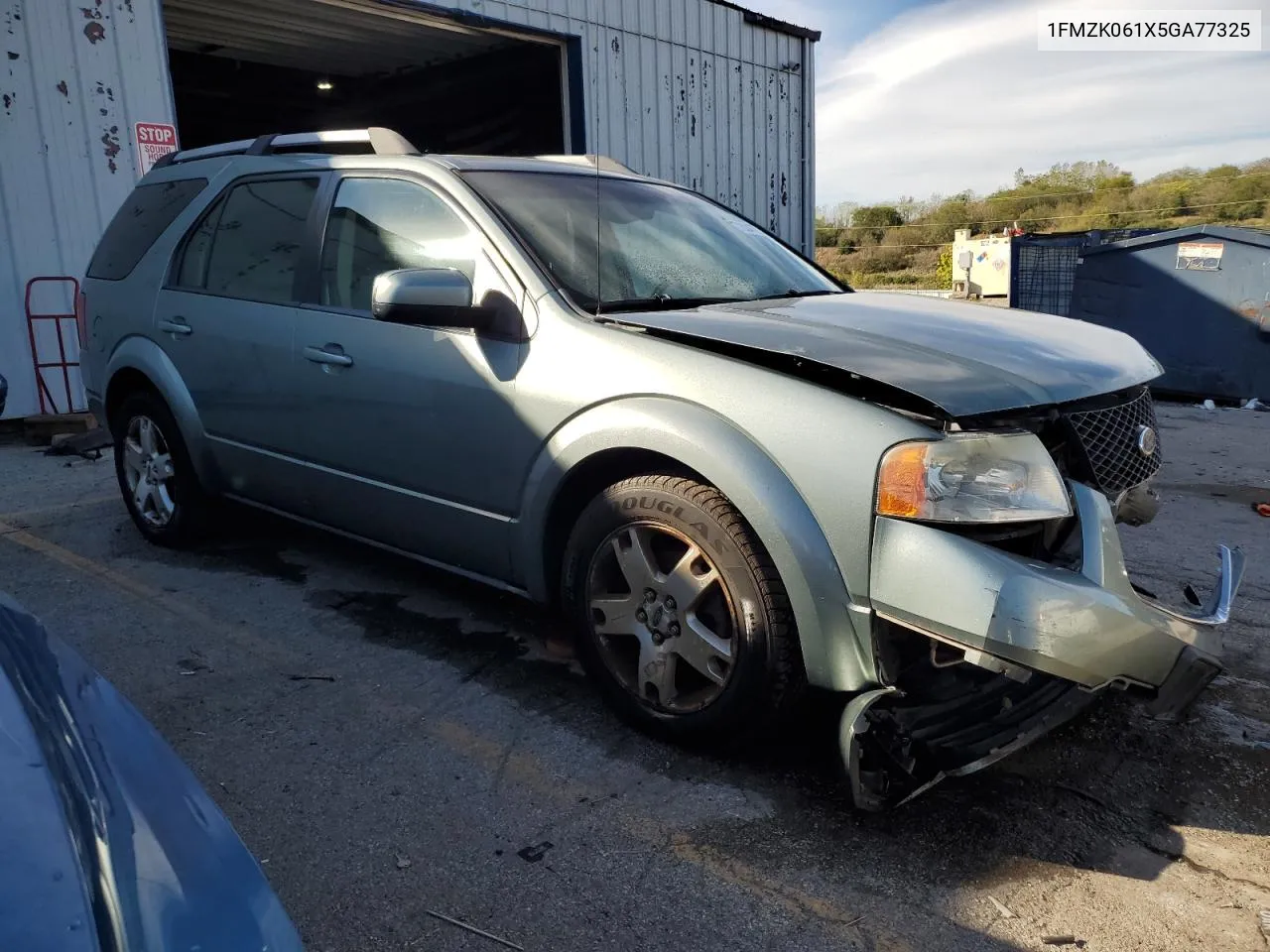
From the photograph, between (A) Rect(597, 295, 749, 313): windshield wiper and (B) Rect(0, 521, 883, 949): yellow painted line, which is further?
(A) Rect(597, 295, 749, 313): windshield wiper

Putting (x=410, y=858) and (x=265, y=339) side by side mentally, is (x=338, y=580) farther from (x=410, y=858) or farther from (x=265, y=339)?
(x=410, y=858)

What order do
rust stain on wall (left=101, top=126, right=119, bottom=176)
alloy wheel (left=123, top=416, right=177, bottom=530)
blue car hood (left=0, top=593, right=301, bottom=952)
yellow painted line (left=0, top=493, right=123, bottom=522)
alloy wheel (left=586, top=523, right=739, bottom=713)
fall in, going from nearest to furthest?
blue car hood (left=0, top=593, right=301, bottom=952)
alloy wheel (left=586, top=523, right=739, bottom=713)
alloy wheel (left=123, top=416, right=177, bottom=530)
yellow painted line (left=0, top=493, right=123, bottom=522)
rust stain on wall (left=101, top=126, right=119, bottom=176)

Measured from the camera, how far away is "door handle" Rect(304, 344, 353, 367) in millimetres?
3436

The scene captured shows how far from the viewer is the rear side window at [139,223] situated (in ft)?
14.6

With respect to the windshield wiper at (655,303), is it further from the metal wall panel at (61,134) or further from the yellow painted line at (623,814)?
the metal wall panel at (61,134)

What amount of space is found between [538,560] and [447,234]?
1.12 meters

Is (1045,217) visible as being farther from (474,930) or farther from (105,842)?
(105,842)

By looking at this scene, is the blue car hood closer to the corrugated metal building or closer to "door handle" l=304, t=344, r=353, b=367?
"door handle" l=304, t=344, r=353, b=367

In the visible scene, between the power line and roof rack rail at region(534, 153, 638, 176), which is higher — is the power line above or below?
above

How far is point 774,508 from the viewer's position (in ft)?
7.81

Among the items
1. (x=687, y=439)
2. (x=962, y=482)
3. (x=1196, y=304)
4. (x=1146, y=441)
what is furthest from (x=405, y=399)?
(x=1196, y=304)

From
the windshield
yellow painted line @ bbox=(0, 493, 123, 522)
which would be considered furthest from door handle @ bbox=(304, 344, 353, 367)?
yellow painted line @ bbox=(0, 493, 123, 522)

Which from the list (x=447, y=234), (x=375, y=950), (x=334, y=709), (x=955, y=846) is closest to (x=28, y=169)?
(x=447, y=234)

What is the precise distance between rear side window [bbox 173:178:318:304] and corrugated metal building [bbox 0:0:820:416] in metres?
4.45
